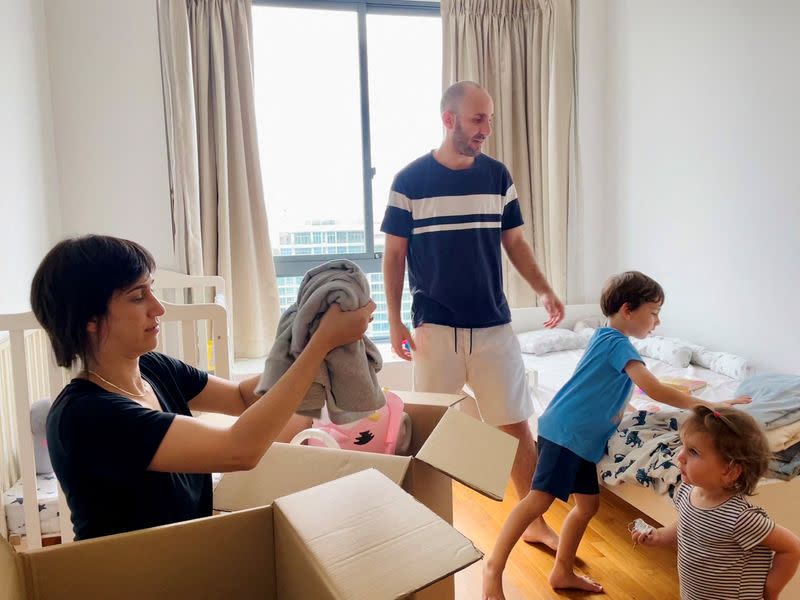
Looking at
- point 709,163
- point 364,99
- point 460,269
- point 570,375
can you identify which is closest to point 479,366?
point 460,269

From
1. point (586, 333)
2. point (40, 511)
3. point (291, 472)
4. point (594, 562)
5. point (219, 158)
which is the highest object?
point (219, 158)

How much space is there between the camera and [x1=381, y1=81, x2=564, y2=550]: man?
6.75 feet

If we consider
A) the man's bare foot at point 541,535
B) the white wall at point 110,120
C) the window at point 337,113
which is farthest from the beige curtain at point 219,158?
the man's bare foot at point 541,535

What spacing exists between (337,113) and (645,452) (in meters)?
2.76

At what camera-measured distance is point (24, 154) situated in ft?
9.06

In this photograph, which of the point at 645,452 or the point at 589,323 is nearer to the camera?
the point at 645,452

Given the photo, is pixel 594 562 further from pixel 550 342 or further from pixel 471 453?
pixel 550 342

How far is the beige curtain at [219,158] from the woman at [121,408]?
240 cm

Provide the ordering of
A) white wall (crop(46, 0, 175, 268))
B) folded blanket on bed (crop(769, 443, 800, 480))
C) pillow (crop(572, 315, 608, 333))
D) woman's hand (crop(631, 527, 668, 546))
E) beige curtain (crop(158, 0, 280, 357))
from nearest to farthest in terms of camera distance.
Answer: woman's hand (crop(631, 527, 668, 546)) < folded blanket on bed (crop(769, 443, 800, 480)) < white wall (crop(46, 0, 175, 268)) < beige curtain (crop(158, 0, 280, 357)) < pillow (crop(572, 315, 608, 333))

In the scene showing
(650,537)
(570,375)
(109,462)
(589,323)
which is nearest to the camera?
(109,462)

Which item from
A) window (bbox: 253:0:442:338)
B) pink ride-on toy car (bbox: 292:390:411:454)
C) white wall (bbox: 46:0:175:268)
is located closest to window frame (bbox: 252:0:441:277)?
window (bbox: 253:0:442:338)

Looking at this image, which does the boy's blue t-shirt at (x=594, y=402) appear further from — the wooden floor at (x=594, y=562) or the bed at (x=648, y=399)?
the wooden floor at (x=594, y=562)

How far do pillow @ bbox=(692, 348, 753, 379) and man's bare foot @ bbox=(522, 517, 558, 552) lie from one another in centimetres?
120

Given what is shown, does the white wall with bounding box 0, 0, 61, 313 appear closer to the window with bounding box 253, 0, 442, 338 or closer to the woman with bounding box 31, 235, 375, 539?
the window with bounding box 253, 0, 442, 338
